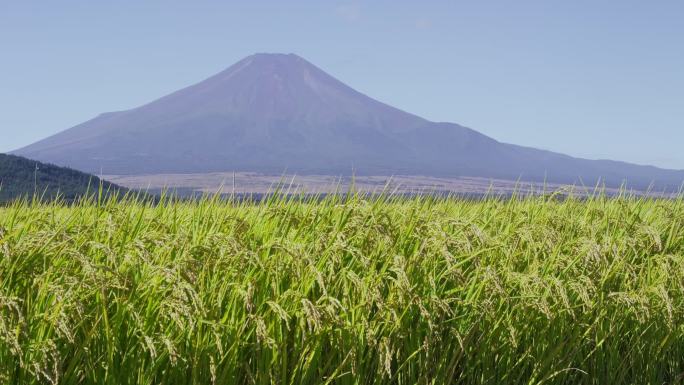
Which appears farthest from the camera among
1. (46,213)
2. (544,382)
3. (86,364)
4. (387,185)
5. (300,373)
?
(387,185)

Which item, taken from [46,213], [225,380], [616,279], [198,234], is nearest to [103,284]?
[225,380]

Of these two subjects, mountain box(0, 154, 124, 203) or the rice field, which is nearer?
the rice field

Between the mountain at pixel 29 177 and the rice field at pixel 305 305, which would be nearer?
the rice field at pixel 305 305

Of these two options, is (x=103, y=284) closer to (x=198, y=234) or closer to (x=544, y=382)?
(x=198, y=234)

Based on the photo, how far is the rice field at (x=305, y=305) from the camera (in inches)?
140

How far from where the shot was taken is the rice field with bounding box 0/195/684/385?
3559 mm

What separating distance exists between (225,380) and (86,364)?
2.23 feet

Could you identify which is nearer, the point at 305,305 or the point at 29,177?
the point at 305,305

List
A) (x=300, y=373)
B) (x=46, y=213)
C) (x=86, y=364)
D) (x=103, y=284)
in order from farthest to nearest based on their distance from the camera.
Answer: (x=46, y=213)
(x=300, y=373)
(x=86, y=364)
(x=103, y=284)

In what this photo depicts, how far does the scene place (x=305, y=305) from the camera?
3178 millimetres

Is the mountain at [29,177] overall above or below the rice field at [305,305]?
below

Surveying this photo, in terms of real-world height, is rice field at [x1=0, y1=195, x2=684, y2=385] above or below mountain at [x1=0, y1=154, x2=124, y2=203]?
above

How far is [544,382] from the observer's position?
5.42 metres

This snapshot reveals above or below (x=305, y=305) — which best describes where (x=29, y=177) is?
below
